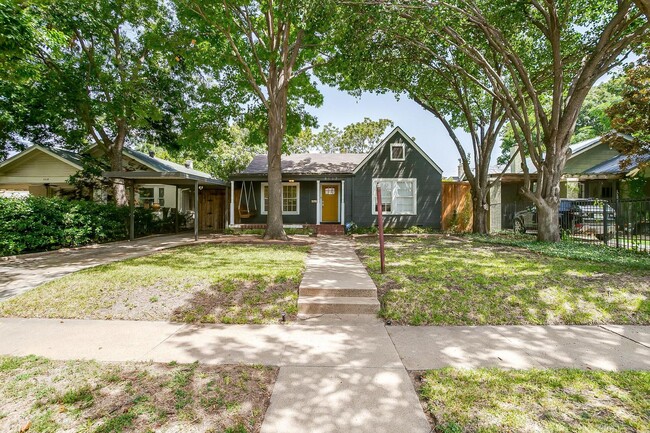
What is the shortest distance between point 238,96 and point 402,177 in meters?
9.05

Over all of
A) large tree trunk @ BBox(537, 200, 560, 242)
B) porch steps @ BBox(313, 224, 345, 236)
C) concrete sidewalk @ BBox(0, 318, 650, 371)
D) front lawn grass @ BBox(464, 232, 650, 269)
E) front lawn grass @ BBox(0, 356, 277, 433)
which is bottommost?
concrete sidewalk @ BBox(0, 318, 650, 371)

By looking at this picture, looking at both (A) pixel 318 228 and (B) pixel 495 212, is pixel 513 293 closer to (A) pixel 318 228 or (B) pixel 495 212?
(A) pixel 318 228

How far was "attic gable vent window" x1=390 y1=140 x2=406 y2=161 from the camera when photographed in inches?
605

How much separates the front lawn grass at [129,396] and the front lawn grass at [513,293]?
8.07ft

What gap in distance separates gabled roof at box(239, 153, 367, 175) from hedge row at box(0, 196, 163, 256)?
6.31m

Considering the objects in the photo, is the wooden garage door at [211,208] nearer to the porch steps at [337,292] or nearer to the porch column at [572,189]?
the porch steps at [337,292]

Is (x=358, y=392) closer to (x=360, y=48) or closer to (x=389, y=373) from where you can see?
(x=389, y=373)

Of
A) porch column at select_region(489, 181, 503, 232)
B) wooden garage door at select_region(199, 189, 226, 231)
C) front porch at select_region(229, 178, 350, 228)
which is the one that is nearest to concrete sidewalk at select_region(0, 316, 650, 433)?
front porch at select_region(229, 178, 350, 228)

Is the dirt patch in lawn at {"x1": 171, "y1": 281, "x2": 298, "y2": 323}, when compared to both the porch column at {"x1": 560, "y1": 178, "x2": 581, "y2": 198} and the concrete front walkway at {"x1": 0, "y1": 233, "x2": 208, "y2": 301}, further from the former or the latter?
the porch column at {"x1": 560, "y1": 178, "x2": 581, "y2": 198}

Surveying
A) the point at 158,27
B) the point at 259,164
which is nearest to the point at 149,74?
the point at 158,27

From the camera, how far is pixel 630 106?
12.9 metres

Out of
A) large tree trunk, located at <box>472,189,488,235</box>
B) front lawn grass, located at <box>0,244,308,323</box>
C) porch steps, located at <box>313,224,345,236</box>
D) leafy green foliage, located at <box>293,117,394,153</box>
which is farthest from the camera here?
leafy green foliage, located at <box>293,117,394,153</box>

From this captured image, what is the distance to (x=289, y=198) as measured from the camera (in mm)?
16188

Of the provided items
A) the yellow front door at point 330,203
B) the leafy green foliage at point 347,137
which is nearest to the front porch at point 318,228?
the yellow front door at point 330,203
